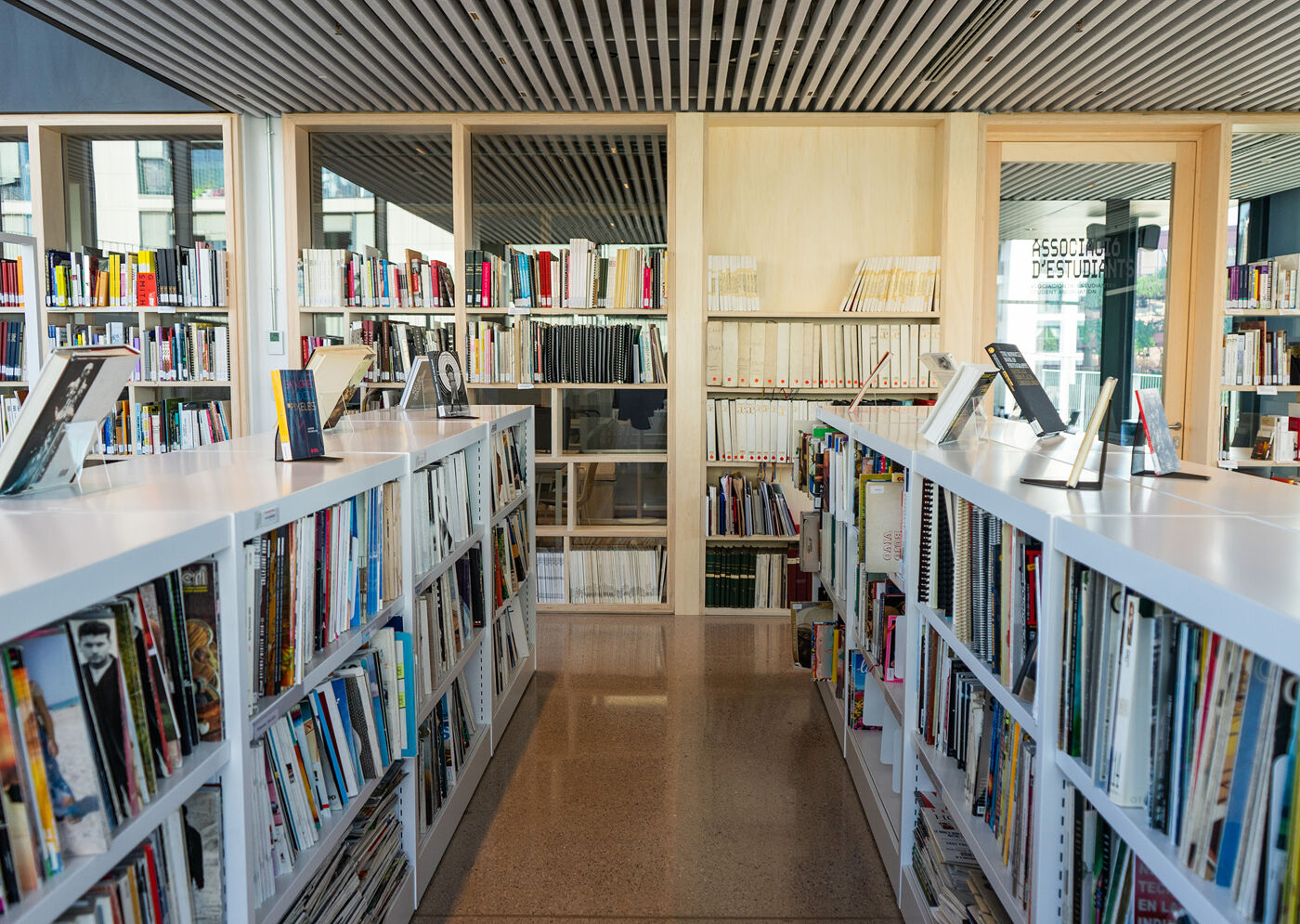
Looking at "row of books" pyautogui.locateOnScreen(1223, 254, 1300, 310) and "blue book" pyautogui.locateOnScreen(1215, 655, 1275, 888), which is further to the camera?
"row of books" pyautogui.locateOnScreen(1223, 254, 1300, 310)

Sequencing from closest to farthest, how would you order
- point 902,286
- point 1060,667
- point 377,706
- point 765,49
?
point 1060,667
point 377,706
point 765,49
point 902,286

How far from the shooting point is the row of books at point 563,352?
5.51 meters

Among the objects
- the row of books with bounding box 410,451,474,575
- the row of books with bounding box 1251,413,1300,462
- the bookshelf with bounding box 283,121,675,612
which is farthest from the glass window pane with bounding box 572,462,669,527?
the row of books with bounding box 1251,413,1300,462

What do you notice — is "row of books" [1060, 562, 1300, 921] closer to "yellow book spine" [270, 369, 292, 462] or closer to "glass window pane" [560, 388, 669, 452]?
"yellow book spine" [270, 369, 292, 462]

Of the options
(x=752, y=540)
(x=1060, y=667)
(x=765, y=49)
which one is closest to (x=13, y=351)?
(x=752, y=540)

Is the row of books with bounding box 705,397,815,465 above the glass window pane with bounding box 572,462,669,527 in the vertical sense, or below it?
above

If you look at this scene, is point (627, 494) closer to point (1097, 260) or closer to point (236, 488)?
point (1097, 260)

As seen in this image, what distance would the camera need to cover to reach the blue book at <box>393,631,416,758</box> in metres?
2.21

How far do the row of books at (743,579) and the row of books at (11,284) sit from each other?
416 cm

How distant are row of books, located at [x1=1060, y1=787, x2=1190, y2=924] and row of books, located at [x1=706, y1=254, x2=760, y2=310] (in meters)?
4.21

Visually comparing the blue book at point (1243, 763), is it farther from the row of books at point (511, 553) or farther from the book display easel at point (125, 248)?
the book display easel at point (125, 248)

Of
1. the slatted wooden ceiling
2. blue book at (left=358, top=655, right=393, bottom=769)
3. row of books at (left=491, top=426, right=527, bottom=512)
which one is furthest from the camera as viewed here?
the slatted wooden ceiling

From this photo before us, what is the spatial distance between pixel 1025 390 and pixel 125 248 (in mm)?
5117

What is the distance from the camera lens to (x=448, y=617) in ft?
9.49
